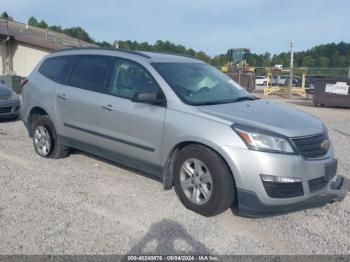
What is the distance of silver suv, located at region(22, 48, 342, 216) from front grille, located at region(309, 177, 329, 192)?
0.01 meters

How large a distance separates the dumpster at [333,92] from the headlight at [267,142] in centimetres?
1501

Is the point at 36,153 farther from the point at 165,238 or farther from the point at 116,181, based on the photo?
the point at 165,238

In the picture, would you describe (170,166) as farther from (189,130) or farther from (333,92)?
(333,92)

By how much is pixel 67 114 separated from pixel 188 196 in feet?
7.98

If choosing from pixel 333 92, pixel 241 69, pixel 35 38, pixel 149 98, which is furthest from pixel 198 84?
pixel 35 38

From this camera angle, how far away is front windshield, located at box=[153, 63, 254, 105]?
474 cm

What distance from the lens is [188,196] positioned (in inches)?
174

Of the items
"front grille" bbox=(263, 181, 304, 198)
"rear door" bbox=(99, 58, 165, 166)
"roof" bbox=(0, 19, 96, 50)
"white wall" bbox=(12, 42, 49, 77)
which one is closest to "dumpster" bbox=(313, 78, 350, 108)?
"rear door" bbox=(99, 58, 165, 166)

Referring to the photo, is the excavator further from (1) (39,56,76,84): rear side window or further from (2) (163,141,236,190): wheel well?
(2) (163,141,236,190): wheel well

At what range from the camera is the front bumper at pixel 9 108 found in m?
9.68

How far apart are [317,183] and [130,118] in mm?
2276

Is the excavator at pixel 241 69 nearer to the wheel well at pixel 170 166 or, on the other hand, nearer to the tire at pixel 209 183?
the wheel well at pixel 170 166

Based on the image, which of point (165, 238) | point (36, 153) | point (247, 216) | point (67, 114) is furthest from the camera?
point (36, 153)

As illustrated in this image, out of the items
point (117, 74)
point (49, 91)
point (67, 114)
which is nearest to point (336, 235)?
point (117, 74)
